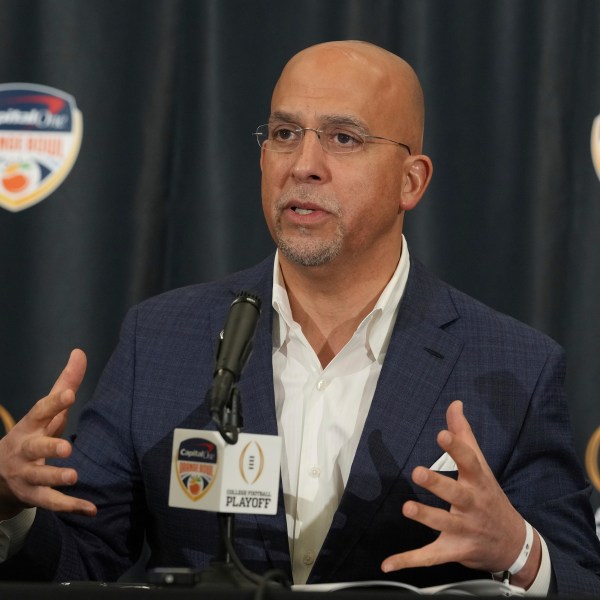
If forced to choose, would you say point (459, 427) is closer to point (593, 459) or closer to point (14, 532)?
point (14, 532)

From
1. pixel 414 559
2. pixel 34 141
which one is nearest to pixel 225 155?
pixel 34 141

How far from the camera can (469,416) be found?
2.12m

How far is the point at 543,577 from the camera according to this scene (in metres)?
1.81

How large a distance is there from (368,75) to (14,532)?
122 centimetres

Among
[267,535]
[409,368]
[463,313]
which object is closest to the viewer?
[267,535]

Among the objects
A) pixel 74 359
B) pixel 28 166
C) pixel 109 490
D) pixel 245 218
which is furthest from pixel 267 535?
pixel 28 166

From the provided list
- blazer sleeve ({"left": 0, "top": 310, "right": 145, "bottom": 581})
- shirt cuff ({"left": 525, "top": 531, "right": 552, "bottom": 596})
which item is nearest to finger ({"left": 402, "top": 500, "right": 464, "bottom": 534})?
shirt cuff ({"left": 525, "top": 531, "right": 552, "bottom": 596})

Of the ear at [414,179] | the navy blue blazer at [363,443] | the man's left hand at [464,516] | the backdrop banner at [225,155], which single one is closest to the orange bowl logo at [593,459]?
the backdrop banner at [225,155]

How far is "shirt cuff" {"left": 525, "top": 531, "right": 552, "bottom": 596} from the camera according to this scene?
1803 mm

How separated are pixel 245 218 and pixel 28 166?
0.65 m

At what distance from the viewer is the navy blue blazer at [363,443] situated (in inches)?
79.4

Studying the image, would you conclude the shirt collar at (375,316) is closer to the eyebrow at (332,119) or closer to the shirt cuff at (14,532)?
the eyebrow at (332,119)

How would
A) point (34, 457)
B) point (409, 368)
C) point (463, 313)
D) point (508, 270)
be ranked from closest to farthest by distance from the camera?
point (34, 457) → point (409, 368) → point (463, 313) → point (508, 270)

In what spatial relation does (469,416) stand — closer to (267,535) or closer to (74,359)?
(267,535)
